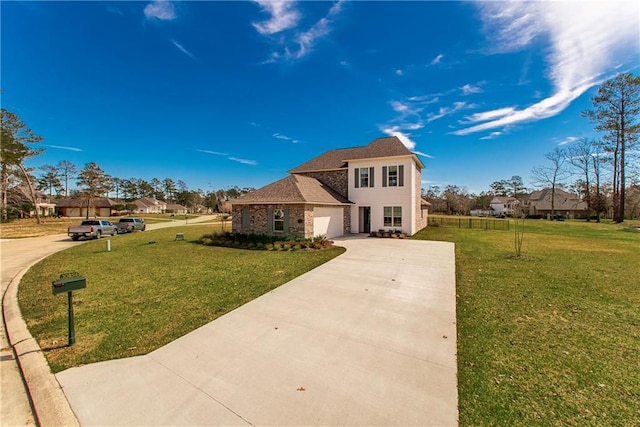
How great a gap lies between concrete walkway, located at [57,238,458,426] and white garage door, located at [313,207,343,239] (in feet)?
33.0

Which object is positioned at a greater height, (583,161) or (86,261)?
(583,161)

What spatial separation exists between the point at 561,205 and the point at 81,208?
338 feet

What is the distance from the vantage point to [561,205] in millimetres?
52875

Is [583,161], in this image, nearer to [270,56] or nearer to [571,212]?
[571,212]

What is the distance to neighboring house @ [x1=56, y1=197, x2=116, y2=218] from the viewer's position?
54.2m

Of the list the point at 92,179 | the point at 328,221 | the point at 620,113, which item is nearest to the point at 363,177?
the point at 328,221

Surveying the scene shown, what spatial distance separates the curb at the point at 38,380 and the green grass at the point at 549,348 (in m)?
4.28

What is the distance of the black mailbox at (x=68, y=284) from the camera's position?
371 centimetres

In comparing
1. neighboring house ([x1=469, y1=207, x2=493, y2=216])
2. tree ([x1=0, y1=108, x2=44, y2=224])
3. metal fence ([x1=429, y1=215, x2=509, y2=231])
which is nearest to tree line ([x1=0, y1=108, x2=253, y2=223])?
tree ([x1=0, y1=108, x2=44, y2=224])

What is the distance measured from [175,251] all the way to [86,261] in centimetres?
341

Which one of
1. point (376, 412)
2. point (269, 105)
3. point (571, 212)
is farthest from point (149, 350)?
point (571, 212)

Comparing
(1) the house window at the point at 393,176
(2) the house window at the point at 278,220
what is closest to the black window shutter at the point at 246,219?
(2) the house window at the point at 278,220

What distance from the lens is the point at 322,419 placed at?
8.40 ft

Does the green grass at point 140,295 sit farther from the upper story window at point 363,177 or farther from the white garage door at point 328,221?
the upper story window at point 363,177
